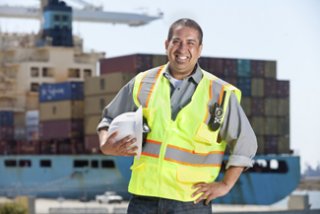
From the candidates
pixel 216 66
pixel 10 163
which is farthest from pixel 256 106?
pixel 10 163

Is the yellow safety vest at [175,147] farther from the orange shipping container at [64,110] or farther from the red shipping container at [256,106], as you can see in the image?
the orange shipping container at [64,110]

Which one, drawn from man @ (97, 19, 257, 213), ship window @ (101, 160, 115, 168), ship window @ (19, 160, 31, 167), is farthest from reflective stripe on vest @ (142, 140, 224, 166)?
ship window @ (19, 160, 31, 167)

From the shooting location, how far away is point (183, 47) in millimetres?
2947

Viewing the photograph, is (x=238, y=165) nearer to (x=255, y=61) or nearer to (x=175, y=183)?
(x=175, y=183)

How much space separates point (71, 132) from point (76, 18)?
62.8ft

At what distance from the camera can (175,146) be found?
2.97 m

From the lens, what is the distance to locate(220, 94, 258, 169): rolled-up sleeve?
3.02 metres

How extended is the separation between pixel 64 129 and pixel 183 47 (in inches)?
2102

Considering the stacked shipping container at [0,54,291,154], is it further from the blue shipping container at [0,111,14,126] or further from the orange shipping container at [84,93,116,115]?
the blue shipping container at [0,111,14,126]

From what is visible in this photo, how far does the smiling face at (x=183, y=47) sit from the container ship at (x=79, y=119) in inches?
1870

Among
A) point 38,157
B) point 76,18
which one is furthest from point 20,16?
point 38,157

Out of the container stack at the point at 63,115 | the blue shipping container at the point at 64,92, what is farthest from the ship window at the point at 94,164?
the blue shipping container at the point at 64,92

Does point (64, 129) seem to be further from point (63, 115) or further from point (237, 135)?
point (237, 135)

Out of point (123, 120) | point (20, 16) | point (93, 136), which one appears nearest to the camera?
point (123, 120)
